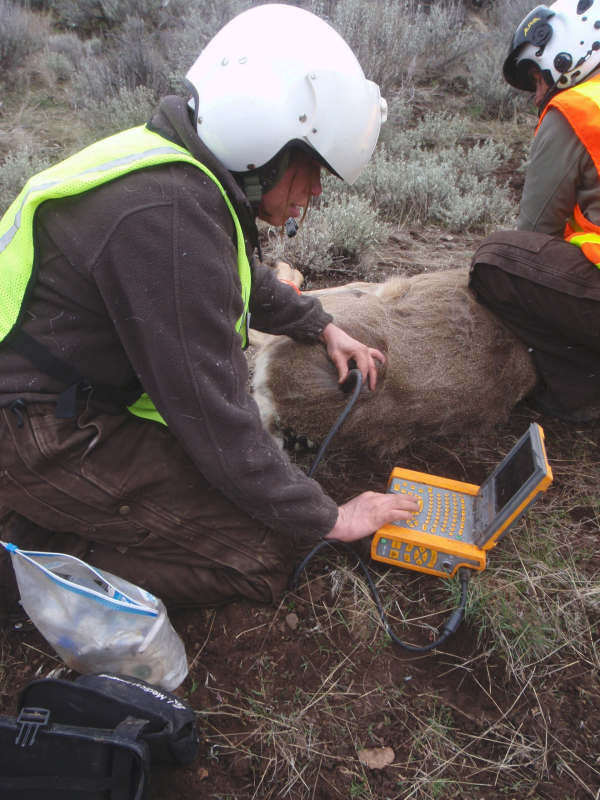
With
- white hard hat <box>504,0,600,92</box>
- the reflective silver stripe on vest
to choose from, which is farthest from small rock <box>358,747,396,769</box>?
white hard hat <box>504,0,600,92</box>

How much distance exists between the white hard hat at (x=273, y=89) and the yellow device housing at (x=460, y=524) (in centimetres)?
138

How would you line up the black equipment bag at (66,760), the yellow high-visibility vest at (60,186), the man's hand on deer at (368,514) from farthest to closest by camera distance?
the man's hand on deer at (368,514) < the yellow high-visibility vest at (60,186) < the black equipment bag at (66,760)

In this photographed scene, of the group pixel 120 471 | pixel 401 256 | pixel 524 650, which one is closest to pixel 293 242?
pixel 401 256

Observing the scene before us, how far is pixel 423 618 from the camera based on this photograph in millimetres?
2254

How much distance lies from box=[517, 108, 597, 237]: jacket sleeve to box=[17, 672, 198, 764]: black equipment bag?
309 cm

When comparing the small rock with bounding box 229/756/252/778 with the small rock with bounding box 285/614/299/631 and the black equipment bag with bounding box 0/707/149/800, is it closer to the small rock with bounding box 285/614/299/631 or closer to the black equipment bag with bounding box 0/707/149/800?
the black equipment bag with bounding box 0/707/149/800

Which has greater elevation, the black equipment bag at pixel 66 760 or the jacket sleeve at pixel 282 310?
the jacket sleeve at pixel 282 310

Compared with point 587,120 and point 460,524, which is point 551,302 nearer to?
point 587,120

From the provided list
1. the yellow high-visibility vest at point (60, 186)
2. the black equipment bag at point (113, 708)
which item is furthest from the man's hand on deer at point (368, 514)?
the yellow high-visibility vest at point (60, 186)

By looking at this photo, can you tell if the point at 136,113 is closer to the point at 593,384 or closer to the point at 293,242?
the point at 293,242

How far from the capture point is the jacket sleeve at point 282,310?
263 cm

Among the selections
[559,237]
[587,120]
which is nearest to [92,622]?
[559,237]

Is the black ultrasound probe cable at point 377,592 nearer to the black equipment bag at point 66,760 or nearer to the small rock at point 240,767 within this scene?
the small rock at point 240,767

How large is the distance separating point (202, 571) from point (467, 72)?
9141 millimetres
